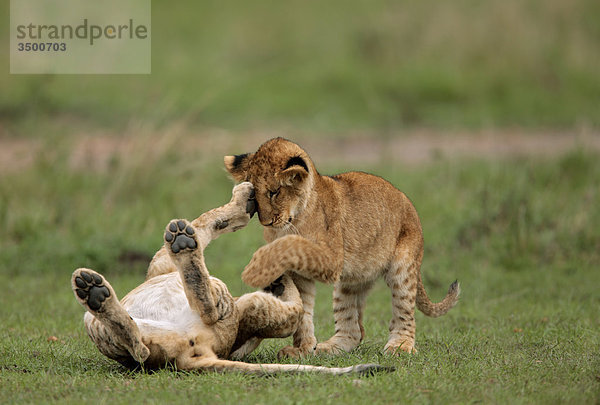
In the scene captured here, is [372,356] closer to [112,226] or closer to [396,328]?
[396,328]

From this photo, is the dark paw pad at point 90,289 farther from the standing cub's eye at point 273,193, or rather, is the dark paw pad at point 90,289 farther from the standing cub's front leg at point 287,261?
the standing cub's eye at point 273,193

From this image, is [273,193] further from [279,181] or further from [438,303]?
[438,303]

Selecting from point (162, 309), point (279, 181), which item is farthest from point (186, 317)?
point (279, 181)

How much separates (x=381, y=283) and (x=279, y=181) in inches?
159

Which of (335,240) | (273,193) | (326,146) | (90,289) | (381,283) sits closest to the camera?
(90,289)

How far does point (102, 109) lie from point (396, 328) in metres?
10.7

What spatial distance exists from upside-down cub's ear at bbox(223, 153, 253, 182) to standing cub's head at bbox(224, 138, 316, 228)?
11cm

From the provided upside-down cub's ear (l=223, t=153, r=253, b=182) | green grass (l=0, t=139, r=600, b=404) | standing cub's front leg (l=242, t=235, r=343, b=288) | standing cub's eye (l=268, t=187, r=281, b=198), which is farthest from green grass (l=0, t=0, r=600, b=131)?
standing cub's front leg (l=242, t=235, r=343, b=288)

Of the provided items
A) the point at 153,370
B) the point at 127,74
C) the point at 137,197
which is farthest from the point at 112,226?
the point at 127,74

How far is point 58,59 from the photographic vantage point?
1595cm

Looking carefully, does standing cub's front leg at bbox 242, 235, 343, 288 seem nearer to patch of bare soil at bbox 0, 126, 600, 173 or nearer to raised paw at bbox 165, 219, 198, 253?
raised paw at bbox 165, 219, 198, 253

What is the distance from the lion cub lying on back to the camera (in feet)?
15.9

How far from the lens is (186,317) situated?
17.1ft

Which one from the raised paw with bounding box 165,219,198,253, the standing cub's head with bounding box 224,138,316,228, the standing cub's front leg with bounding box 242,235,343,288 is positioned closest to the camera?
the raised paw with bounding box 165,219,198,253
